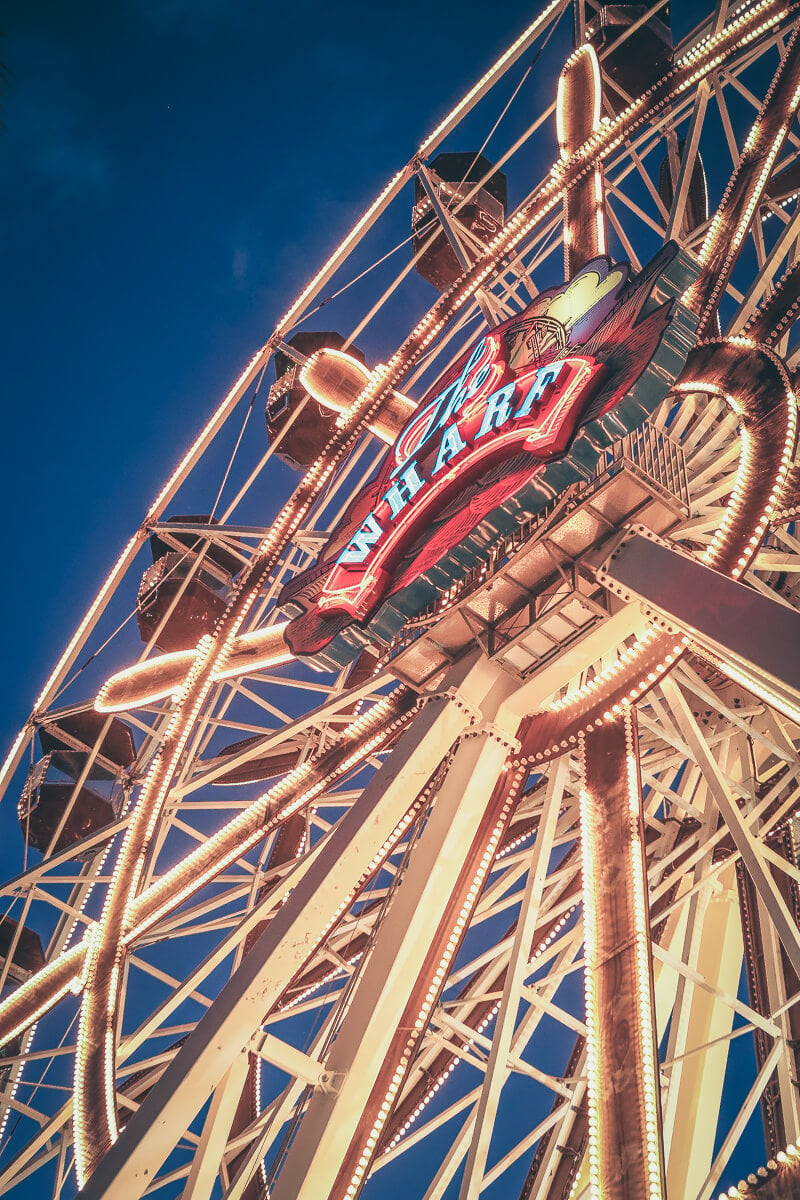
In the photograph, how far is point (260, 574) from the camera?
12445 millimetres

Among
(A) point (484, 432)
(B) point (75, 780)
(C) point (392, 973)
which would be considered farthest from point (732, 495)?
(B) point (75, 780)

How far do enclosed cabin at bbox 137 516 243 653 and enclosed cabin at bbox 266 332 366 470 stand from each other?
1.97m

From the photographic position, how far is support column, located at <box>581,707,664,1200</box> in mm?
6125

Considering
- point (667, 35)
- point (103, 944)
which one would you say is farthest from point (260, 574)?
point (667, 35)

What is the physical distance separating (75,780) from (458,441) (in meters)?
10.9

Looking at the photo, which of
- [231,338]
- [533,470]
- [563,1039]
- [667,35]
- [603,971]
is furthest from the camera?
[231,338]

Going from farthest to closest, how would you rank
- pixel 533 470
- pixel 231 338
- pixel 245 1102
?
pixel 231 338
pixel 245 1102
pixel 533 470

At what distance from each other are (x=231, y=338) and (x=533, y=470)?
6659cm

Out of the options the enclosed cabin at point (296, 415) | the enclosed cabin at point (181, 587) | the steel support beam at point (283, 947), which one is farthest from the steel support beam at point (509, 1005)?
the enclosed cabin at point (296, 415)

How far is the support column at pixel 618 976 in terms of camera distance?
241 inches

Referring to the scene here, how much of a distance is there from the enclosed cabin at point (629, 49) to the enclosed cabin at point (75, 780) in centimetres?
1309

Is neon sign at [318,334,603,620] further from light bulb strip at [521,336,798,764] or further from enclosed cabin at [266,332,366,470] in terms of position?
enclosed cabin at [266,332,366,470]

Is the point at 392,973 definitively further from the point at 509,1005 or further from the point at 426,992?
the point at 509,1005

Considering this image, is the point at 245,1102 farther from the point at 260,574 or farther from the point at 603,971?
the point at 603,971
